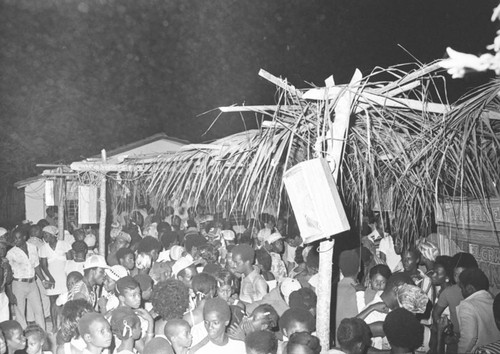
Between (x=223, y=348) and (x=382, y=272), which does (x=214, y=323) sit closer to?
(x=223, y=348)

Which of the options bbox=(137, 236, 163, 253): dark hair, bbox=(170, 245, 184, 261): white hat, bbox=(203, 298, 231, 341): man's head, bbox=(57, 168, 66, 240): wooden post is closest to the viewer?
bbox=(203, 298, 231, 341): man's head

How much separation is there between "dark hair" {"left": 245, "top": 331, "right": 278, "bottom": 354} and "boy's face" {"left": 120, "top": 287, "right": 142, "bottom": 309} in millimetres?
1635

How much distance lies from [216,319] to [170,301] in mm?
610

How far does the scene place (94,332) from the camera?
380cm

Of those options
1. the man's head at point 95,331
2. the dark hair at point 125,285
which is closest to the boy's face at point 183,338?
the man's head at point 95,331

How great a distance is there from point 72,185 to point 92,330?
11993 millimetres

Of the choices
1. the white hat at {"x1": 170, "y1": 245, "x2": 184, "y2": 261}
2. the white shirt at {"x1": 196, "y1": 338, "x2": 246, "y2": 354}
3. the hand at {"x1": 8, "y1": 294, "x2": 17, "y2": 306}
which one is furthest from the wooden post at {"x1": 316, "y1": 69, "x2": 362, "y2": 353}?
the hand at {"x1": 8, "y1": 294, "x2": 17, "y2": 306}

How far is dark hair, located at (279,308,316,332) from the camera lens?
4.01 meters

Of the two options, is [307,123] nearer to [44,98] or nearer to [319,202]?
[319,202]

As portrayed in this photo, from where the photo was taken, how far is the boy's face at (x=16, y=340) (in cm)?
395

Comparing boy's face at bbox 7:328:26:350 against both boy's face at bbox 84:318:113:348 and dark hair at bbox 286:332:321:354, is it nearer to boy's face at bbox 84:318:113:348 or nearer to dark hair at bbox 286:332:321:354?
boy's face at bbox 84:318:113:348

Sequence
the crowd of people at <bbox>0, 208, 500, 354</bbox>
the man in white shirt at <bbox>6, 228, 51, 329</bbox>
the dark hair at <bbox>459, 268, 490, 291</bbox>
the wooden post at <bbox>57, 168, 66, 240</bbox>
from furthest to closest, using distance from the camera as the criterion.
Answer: the wooden post at <bbox>57, 168, 66, 240</bbox> → the man in white shirt at <bbox>6, 228, 51, 329</bbox> → the dark hair at <bbox>459, 268, 490, 291</bbox> → the crowd of people at <bbox>0, 208, 500, 354</bbox>

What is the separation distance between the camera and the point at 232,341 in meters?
4.18

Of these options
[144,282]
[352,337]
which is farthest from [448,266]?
[144,282]
